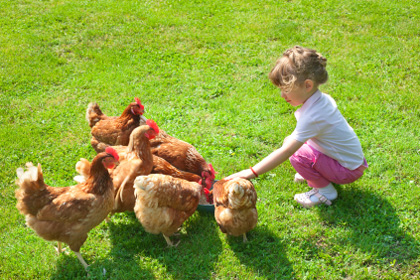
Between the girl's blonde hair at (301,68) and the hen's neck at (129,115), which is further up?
the girl's blonde hair at (301,68)

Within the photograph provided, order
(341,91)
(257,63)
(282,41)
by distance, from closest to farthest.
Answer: (341,91), (257,63), (282,41)

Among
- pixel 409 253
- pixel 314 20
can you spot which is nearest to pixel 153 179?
pixel 409 253

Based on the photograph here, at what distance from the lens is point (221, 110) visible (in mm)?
6238

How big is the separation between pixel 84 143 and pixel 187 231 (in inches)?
96.9

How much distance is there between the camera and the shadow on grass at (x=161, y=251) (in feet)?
12.2

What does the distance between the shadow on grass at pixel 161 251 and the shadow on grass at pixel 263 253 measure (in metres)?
0.24

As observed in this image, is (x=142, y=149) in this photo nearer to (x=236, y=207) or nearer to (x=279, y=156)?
(x=236, y=207)

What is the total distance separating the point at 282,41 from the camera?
8.08 metres

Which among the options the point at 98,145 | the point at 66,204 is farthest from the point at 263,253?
the point at 98,145

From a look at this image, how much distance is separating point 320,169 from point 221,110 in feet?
8.07

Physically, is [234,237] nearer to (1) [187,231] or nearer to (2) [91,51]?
(1) [187,231]

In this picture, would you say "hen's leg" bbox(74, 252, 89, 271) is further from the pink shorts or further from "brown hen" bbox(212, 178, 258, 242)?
the pink shorts

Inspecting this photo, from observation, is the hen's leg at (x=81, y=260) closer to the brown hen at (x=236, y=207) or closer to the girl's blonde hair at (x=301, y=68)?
the brown hen at (x=236, y=207)

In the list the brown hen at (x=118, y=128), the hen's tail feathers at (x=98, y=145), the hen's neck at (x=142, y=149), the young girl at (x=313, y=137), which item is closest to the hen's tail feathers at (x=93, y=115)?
the brown hen at (x=118, y=128)
